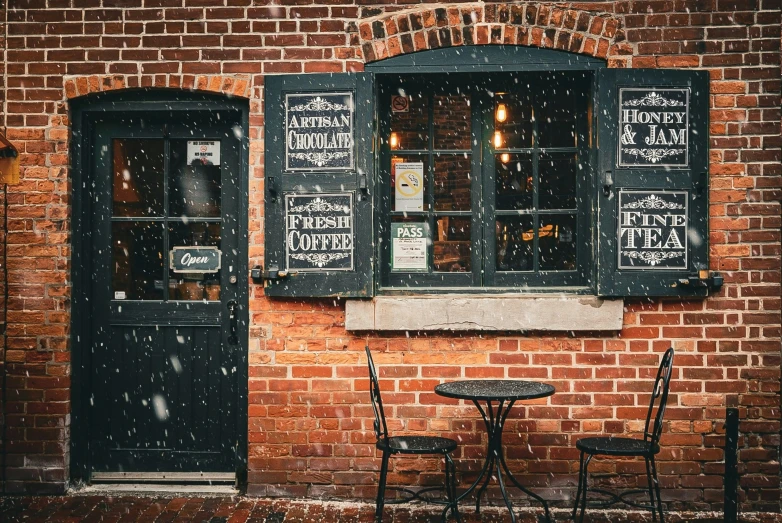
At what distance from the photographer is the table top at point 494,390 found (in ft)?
12.6

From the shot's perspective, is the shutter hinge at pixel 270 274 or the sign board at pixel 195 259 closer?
the shutter hinge at pixel 270 274

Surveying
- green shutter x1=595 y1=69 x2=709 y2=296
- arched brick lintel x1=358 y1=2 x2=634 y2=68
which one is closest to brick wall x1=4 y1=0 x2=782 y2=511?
arched brick lintel x1=358 y1=2 x2=634 y2=68

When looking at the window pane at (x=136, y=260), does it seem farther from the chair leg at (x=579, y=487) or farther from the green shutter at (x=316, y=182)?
the chair leg at (x=579, y=487)

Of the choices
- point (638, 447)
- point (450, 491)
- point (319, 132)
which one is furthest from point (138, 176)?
point (638, 447)

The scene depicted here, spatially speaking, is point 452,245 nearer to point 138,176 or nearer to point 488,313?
point 488,313

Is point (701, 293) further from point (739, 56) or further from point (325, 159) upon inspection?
point (325, 159)

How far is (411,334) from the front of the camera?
4695 millimetres

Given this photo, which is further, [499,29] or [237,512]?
[499,29]

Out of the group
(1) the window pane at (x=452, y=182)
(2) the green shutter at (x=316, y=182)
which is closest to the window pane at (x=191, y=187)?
(2) the green shutter at (x=316, y=182)

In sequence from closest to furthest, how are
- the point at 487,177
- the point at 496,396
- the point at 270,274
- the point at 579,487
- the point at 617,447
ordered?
1. the point at 496,396
2. the point at 617,447
3. the point at 579,487
4. the point at 270,274
5. the point at 487,177

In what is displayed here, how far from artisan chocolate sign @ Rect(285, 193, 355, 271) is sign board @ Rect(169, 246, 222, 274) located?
603 mm

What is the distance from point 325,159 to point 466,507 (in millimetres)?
2487

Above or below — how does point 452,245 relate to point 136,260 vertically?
above

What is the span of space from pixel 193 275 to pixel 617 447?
303 centimetres
